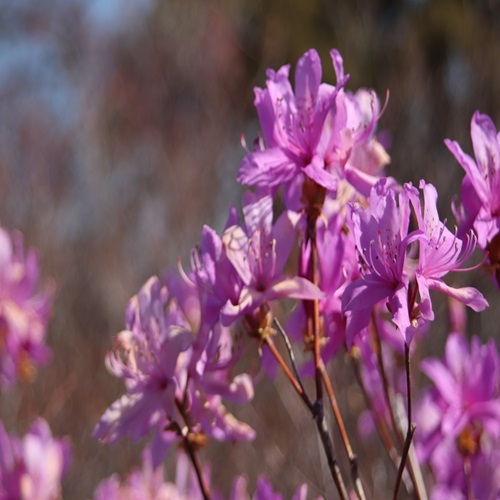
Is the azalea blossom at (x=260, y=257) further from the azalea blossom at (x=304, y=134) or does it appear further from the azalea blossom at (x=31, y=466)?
the azalea blossom at (x=31, y=466)

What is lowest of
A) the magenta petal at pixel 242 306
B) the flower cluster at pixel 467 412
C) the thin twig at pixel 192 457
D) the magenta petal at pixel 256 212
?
the flower cluster at pixel 467 412

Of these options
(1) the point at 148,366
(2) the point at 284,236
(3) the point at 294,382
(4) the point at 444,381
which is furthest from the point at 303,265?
(4) the point at 444,381

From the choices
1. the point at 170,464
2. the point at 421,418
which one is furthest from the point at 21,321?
the point at 170,464

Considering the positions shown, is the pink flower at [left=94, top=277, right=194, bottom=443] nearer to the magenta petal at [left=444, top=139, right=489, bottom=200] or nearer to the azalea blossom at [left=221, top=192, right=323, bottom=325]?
the azalea blossom at [left=221, top=192, right=323, bottom=325]

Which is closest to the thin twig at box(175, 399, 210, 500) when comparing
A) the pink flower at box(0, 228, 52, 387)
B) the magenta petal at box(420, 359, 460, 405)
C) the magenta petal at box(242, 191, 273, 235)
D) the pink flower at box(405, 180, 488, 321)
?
the magenta petal at box(242, 191, 273, 235)

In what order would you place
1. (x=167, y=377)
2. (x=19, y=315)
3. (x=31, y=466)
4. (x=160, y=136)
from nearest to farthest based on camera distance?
(x=167, y=377) < (x=31, y=466) < (x=19, y=315) < (x=160, y=136)

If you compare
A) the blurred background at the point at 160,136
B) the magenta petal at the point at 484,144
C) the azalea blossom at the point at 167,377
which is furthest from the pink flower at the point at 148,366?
the blurred background at the point at 160,136

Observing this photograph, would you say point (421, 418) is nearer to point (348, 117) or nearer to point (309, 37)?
point (348, 117)

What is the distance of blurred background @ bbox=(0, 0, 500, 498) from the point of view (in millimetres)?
4254

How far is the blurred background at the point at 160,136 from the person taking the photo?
4.25 metres

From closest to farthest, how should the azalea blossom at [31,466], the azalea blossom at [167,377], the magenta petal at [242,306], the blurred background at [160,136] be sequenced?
1. the magenta petal at [242,306]
2. the azalea blossom at [167,377]
3. the azalea blossom at [31,466]
4. the blurred background at [160,136]

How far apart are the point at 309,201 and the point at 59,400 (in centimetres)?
171

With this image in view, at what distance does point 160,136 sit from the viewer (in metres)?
7.59

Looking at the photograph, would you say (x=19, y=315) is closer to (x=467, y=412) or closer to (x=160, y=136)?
(x=467, y=412)
